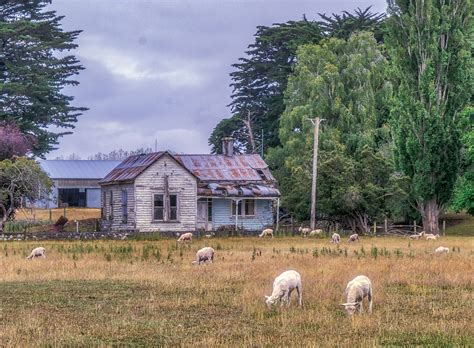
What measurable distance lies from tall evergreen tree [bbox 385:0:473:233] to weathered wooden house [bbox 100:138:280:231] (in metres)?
9.12

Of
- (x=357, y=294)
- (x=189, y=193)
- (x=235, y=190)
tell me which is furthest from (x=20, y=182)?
(x=357, y=294)

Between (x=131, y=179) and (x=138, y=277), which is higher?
(x=131, y=179)

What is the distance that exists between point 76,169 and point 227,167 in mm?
28185

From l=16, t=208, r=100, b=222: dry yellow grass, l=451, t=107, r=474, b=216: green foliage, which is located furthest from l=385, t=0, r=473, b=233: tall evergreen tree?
l=16, t=208, r=100, b=222: dry yellow grass

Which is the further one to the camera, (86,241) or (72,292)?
(86,241)

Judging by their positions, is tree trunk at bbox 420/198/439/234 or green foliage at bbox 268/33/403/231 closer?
green foliage at bbox 268/33/403/231

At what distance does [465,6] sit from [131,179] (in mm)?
23071

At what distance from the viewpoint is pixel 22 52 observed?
220ft

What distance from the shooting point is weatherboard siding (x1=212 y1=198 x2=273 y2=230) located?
5216cm

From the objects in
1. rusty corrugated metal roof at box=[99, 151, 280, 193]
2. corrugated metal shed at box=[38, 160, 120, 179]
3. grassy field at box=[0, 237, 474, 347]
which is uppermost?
corrugated metal shed at box=[38, 160, 120, 179]

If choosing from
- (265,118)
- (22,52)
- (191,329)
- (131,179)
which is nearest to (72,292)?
(191,329)

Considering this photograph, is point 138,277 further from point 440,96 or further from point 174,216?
point 440,96

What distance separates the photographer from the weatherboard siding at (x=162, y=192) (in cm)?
4775

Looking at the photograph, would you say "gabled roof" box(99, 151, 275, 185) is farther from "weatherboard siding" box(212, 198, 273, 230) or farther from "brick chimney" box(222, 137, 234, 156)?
"weatherboard siding" box(212, 198, 273, 230)
